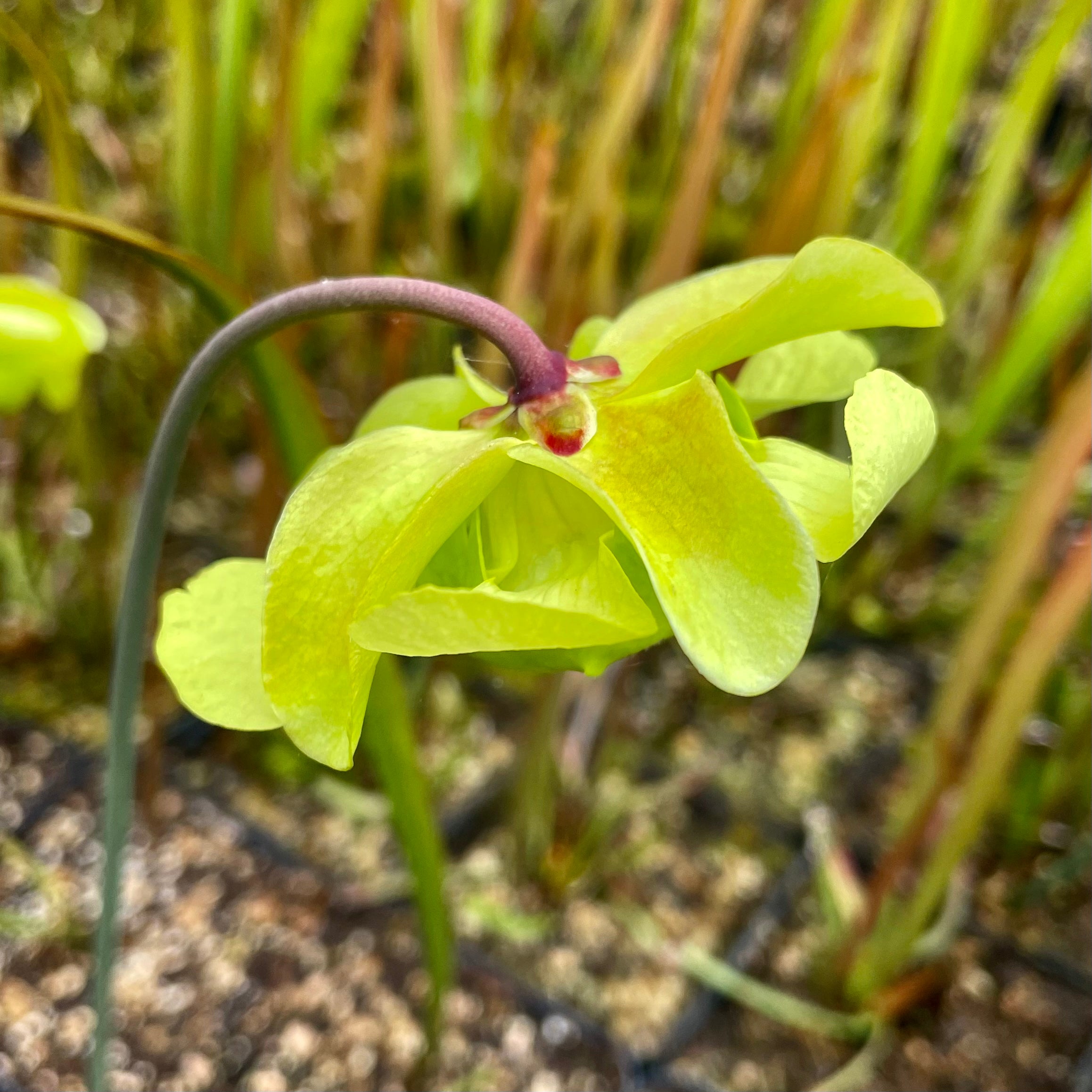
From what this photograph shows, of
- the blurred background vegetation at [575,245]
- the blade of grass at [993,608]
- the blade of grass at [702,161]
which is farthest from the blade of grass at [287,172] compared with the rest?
the blade of grass at [993,608]

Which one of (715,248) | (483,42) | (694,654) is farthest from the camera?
(715,248)

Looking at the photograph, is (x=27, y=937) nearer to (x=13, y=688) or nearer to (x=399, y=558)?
(x=13, y=688)

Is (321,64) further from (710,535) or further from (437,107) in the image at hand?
(710,535)

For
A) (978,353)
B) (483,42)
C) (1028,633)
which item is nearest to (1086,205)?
(1028,633)

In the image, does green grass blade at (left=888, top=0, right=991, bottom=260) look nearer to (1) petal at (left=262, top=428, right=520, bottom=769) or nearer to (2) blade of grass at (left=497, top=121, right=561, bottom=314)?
(2) blade of grass at (left=497, top=121, right=561, bottom=314)

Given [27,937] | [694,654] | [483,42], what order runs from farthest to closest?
1. [483,42]
2. [27,937]
3. [694,654]
